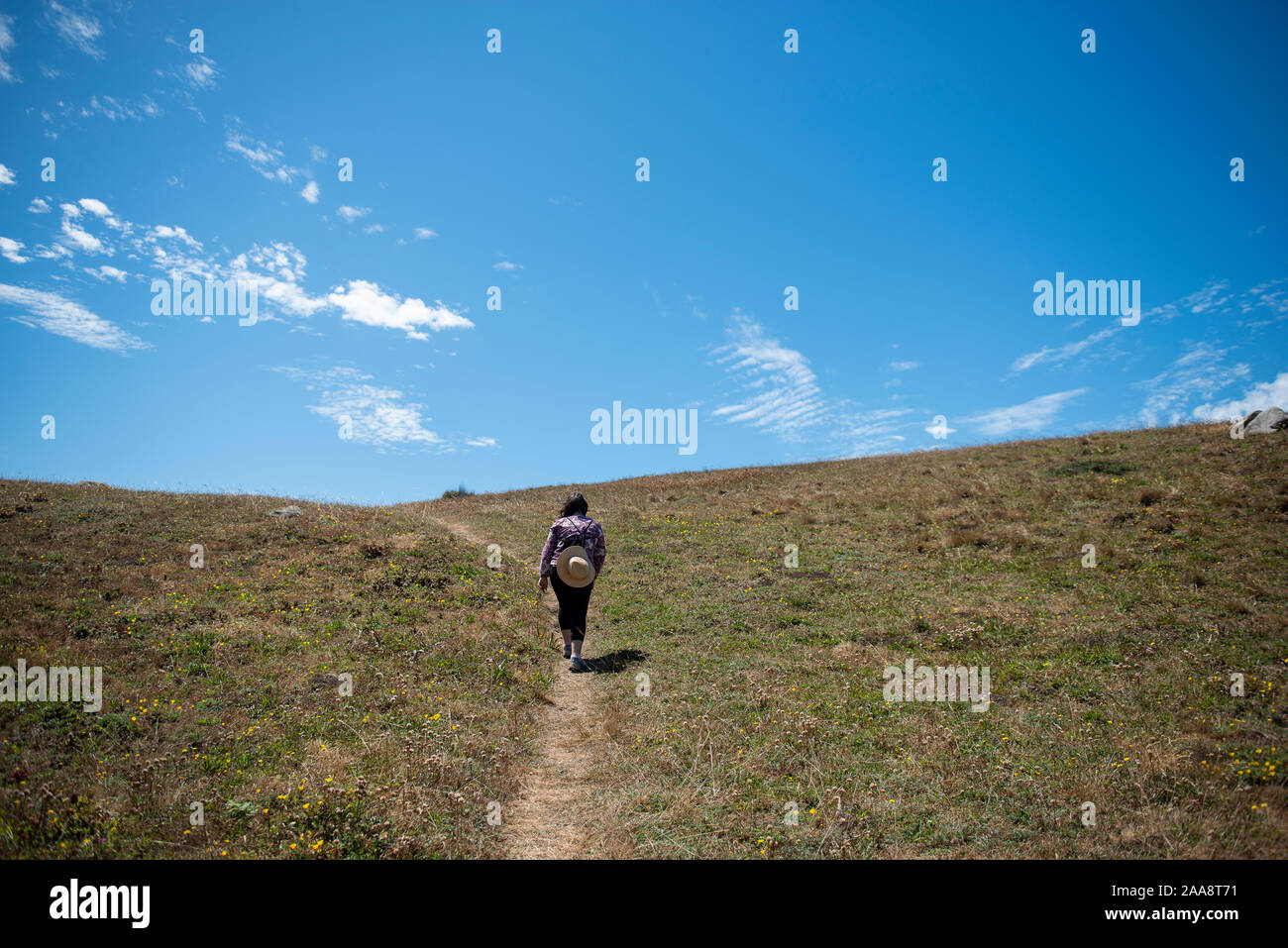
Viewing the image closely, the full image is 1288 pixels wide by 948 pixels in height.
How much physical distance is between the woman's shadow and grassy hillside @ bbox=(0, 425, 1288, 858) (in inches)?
5.6

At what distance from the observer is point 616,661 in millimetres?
12930

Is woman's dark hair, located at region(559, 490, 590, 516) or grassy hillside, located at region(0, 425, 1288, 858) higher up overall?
woman's dark hair, located at region(559, 490, 590, 516)

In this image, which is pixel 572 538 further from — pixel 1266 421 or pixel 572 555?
pixel 1266 421

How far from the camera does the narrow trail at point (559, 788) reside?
6391 millimetres

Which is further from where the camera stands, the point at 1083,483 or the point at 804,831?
the point at 1083,483

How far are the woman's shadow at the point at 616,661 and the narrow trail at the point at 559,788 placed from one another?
2.78 ft

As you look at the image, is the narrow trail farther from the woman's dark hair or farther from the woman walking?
the woman's dark hair

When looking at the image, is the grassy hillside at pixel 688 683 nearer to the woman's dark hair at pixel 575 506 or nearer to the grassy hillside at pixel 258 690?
the grassy hillside at pixel 258 690

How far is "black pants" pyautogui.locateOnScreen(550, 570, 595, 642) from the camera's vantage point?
41.6 ft

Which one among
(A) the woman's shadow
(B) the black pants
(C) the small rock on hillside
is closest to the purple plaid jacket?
(B) the black pants

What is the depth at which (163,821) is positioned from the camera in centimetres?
602

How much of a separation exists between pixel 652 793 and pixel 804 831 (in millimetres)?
1830
